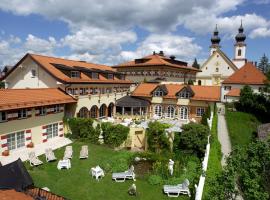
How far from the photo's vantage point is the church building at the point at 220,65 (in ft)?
197

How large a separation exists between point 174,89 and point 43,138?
22.0m

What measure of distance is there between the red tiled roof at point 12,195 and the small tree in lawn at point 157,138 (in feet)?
51.0


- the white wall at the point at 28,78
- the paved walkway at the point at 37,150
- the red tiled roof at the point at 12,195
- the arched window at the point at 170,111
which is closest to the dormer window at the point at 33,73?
the white wall at the point at 28,78

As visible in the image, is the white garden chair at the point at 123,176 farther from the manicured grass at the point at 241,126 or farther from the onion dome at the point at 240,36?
the onion dome at the point at 240,36

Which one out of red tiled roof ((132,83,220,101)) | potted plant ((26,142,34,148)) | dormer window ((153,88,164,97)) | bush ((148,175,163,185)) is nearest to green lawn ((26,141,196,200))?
bush ((148,175,163,185))

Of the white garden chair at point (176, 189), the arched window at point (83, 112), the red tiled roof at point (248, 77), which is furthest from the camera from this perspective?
the red tiled roof at point (248, 77)

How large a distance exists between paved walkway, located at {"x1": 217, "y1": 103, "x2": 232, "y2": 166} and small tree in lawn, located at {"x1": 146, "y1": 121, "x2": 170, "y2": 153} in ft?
17.6

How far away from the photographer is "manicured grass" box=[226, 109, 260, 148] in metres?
29.3

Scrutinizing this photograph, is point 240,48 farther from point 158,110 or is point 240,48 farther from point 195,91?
point 158,110

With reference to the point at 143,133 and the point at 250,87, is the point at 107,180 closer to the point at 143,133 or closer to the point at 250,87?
the point at 143,133

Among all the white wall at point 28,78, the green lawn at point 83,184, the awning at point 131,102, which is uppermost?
the white wall at point 28,78

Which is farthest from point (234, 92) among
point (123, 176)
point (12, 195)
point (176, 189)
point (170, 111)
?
point (12, 195)

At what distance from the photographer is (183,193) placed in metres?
16.9

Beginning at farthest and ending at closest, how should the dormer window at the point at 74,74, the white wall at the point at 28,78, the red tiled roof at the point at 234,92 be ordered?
the red tiled roof at the point at 234,92 → the dormer window at the point at 74,74 → the white wall at the point at 28,78
